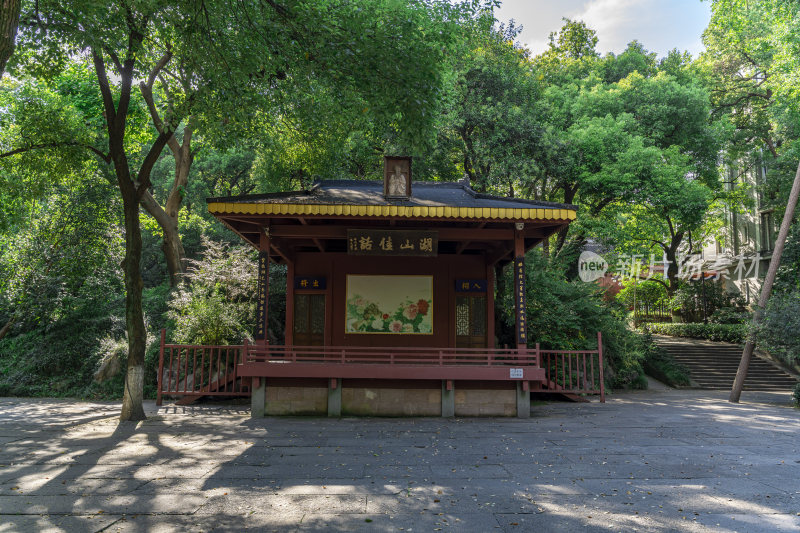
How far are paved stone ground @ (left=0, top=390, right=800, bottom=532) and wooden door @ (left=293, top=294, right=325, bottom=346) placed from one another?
9.65 feet

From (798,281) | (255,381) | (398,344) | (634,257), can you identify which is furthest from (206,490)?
(798,281)

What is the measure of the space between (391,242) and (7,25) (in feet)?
21.6

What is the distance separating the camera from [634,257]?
19594 mm

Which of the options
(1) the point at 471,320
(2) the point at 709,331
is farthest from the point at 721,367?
(1) the point at 471,320

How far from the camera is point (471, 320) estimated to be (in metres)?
11.9

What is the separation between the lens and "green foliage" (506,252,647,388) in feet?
41.8

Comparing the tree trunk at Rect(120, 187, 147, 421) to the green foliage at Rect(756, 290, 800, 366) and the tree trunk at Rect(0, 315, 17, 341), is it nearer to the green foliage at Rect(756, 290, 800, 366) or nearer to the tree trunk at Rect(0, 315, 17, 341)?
the tree trunk at Rect(0, 315, 17, 341)

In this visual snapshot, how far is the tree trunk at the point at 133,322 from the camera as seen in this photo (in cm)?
862

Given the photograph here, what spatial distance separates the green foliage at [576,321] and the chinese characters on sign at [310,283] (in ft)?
16.3

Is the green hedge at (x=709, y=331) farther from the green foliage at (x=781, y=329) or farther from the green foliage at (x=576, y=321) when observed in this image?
the green foliage at (x=781, y=329)

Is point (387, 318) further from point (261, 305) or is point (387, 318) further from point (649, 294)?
point (649, 294)

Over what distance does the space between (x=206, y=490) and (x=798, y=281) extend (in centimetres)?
2240

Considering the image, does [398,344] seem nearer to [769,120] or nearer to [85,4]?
[85,4]

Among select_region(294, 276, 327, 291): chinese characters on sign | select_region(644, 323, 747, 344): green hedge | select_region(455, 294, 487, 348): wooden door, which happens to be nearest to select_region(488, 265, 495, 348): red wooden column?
select_region(455, 294, 487, 348): wooden door
